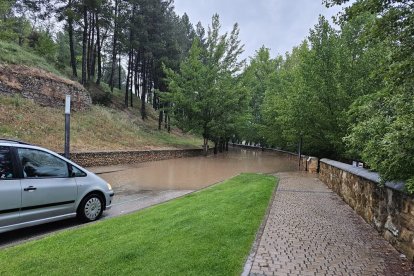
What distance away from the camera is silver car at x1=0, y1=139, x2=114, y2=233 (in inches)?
232

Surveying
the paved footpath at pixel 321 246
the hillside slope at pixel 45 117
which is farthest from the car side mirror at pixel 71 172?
the hillside slope at pixel 45 117

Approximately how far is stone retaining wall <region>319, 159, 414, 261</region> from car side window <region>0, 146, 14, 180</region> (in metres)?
6.54

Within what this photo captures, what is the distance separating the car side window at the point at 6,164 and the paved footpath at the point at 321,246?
4.46 m

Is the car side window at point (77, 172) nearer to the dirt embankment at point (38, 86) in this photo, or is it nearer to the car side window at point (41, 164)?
the car side window at point (41, 164)

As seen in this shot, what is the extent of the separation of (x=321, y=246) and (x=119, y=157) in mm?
17076

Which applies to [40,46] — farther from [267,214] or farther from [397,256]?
[397,256]

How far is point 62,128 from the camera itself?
20.4 m

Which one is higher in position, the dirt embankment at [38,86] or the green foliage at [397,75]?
the dirt embankment at [38,86]

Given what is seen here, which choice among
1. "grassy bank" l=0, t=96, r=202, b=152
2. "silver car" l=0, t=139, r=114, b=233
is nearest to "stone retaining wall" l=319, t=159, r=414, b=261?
"silver car" l=0, t=139, r=114, b=233

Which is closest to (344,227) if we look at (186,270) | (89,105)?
(186,270)

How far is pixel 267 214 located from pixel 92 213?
3885mm

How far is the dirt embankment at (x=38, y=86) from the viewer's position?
20.8m

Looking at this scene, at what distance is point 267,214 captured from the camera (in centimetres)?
748

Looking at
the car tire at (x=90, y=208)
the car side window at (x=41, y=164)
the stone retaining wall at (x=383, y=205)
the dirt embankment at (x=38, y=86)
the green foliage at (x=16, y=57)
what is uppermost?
the green foliage at (x=16, y=57)
